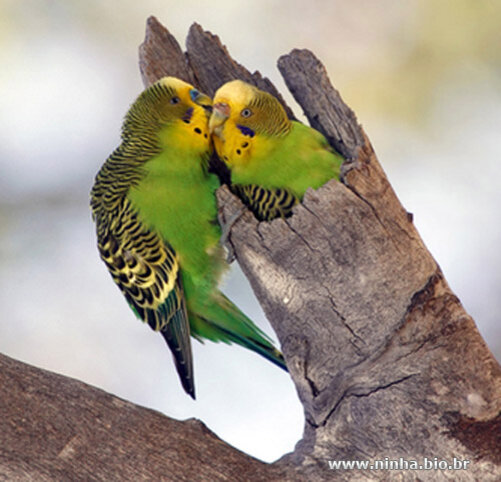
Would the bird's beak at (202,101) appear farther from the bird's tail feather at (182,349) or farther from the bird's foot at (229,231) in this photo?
the bird's tail feather at (182,349)

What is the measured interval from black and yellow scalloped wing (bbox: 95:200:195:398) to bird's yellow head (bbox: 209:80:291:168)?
456 millimetres

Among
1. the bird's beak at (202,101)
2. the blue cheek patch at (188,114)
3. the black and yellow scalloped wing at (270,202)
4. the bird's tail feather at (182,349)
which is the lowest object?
the bird's tail feather at (182,349)

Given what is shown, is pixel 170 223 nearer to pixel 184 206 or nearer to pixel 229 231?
pixel 184 206

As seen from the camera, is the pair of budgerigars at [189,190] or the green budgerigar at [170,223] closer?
the pair of budgerigars at [189,190]

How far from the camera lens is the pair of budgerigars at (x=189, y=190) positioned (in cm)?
237

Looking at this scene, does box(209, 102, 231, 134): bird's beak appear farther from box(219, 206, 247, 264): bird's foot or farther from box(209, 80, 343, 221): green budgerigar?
box(219, 206, 247, 264): bird's foot

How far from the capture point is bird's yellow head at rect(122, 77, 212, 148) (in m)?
2.55

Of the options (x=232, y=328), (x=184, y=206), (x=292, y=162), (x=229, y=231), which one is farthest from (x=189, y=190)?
(x=232, y=328)

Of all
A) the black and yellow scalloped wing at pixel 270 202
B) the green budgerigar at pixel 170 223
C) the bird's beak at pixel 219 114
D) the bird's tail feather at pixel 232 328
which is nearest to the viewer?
the black and yellow scalloped wing at pixel 270 202

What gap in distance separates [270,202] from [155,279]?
0.57 metres

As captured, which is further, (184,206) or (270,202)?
(184,206)

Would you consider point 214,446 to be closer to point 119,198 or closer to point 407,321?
point 407,321

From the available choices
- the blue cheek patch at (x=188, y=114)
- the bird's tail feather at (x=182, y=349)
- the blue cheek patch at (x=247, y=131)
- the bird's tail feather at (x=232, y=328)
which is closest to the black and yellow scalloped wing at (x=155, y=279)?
the bird's tail feather at (x=182, y=349)

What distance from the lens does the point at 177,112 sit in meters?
2.57
